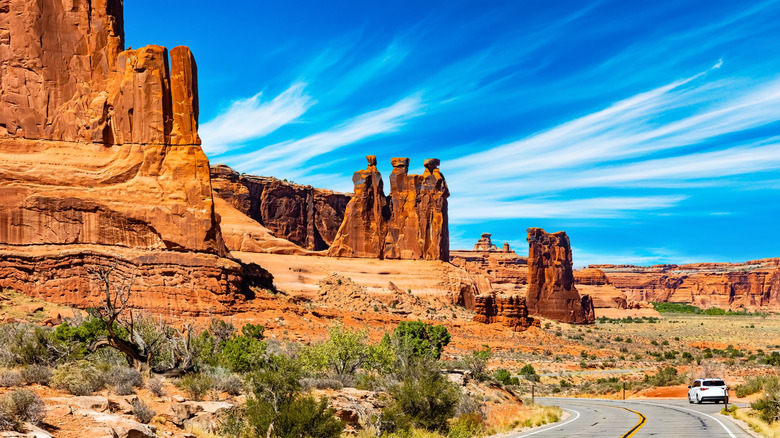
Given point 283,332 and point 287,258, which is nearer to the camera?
point 283,332

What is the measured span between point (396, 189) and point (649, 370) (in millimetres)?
56363

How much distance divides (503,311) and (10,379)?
199 feet

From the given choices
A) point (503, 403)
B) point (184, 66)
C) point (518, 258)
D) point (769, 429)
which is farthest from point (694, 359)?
point (518, 258)

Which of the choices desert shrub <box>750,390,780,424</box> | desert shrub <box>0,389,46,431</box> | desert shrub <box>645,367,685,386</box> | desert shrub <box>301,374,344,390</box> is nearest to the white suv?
desert shrub <box>750,390,780,424</box>

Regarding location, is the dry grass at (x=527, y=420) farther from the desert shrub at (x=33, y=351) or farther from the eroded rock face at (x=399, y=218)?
the eroded rock face at (x=399, y=218)

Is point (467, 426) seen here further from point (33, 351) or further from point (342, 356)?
point (33, 351)

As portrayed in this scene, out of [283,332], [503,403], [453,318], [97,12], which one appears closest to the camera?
[503,403]

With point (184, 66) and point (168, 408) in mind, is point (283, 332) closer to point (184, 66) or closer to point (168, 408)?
point (184, 66)

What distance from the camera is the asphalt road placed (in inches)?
680

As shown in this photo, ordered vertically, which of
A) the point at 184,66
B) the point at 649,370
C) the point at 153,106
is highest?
the point at 184,66

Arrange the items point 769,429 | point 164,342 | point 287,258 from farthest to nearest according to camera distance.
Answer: point 287,258 < point 164,342 < point 769,429

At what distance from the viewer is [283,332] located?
40.2m

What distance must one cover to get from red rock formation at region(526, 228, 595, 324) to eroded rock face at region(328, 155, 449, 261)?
1778 centimetres

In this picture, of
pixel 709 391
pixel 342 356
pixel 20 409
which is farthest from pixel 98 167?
pixel 709 391
